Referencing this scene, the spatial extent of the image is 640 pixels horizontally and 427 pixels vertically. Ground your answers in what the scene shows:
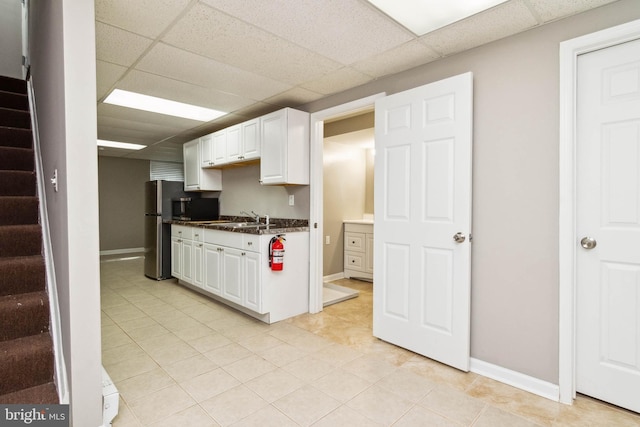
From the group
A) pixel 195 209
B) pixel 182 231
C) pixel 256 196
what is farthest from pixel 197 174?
pixel 256 196

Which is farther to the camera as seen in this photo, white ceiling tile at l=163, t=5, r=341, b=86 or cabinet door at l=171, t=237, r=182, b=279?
cabinet door at l=171, t=237, r=182, b=279

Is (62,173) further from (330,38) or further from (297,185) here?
(297,185)

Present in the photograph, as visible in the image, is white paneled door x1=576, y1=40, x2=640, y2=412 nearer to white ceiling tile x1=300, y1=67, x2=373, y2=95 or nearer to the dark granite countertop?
white ceiling tile x1=300, y1=67, x2=373, y2=95

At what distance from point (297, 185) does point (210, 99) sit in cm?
128

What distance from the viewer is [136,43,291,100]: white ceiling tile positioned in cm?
245

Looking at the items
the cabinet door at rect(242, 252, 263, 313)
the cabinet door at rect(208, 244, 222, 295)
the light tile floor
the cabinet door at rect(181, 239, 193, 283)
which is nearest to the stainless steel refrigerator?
the cabinet door at rect(181, 239, 193, 283)

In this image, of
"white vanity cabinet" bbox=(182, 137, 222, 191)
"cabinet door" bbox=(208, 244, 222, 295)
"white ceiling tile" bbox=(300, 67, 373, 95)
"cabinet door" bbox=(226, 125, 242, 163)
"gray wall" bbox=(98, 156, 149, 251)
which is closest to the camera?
"white ceiling tile" bbox=(300, 67, 373, 95)

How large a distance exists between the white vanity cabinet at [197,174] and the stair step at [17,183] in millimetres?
2282

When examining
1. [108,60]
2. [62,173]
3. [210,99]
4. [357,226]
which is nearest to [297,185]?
[210,99]

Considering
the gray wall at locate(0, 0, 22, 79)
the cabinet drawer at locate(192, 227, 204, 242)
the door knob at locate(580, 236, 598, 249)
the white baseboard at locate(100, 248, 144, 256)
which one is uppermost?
the gray wall at locate(0, 0, 22, 79)

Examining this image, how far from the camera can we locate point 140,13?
1899 mm

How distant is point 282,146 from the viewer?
337cm

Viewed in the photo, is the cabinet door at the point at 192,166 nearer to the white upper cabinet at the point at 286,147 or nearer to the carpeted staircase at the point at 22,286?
the white upper cabinet at the point at 286,147

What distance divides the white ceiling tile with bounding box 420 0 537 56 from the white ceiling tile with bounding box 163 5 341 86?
795 mm
